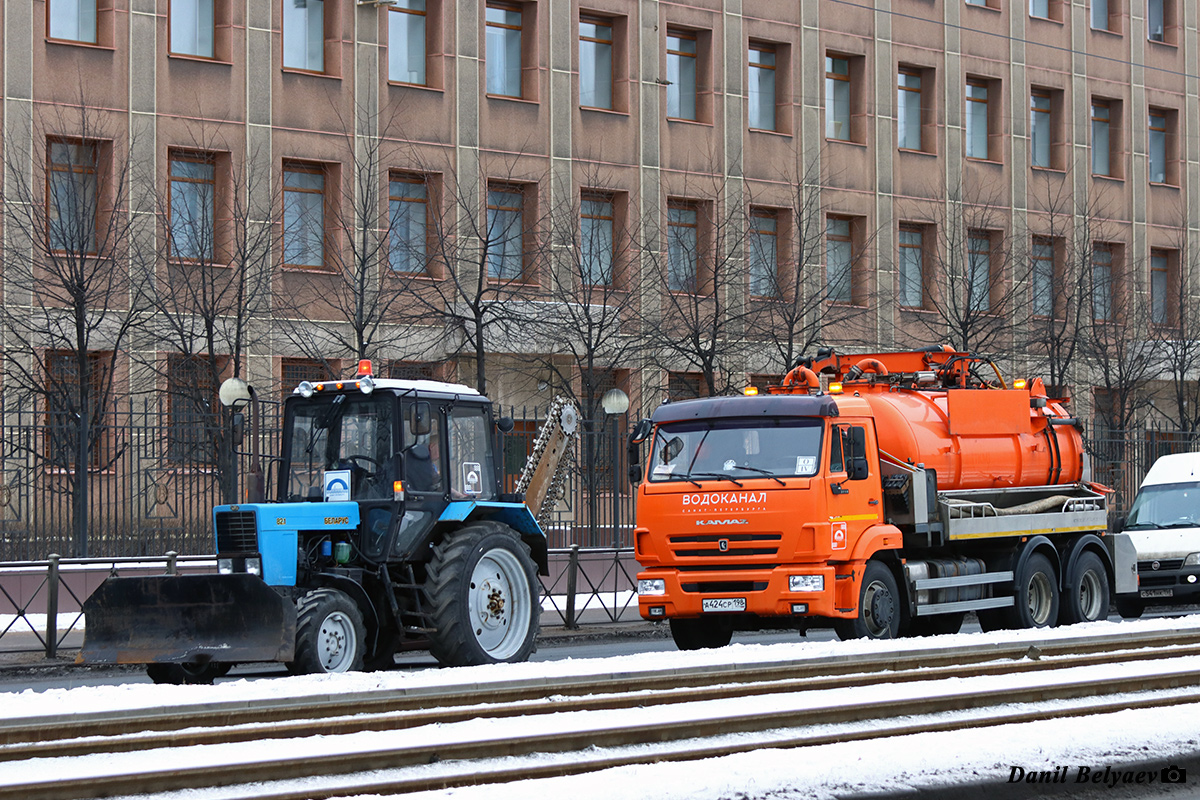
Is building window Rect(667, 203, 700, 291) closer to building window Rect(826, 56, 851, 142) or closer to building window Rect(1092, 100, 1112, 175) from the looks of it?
building window Rect(826, 56, 851, 142)

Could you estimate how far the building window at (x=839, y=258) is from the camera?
4322cm

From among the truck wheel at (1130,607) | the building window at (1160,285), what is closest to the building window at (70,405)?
Result: the truck wheel at (1130,607)

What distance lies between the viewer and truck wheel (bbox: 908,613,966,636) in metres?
20.6

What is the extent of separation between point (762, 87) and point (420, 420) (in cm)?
2918

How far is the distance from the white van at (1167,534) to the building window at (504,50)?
1861 cm

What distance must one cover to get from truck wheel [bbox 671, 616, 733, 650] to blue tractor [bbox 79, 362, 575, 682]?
297 centimetres

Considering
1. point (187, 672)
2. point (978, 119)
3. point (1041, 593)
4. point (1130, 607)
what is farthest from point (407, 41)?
point (187, 672)

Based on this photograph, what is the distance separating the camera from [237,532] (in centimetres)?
1513

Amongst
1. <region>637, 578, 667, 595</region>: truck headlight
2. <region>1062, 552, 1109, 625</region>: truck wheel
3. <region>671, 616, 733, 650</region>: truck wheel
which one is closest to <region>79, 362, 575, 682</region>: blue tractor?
<region>637, 578, 667, 595</region>: truck headlight

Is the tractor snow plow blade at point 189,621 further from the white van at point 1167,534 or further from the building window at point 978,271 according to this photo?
the building window at point 978,271

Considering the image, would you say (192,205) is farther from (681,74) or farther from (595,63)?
(681,74)

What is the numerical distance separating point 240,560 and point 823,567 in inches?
239

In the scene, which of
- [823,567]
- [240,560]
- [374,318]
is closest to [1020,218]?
[374,318]

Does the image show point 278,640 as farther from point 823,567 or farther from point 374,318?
point 374,318
